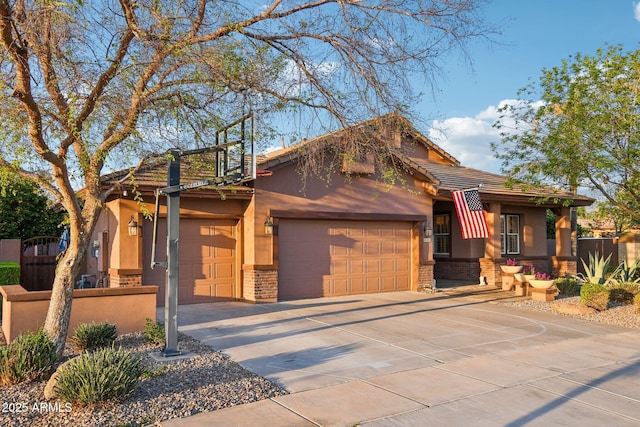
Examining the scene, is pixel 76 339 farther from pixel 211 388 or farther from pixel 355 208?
pixel 355 208

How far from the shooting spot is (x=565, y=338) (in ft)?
33.9

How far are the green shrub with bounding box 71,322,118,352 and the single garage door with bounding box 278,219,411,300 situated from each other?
6.31 metres

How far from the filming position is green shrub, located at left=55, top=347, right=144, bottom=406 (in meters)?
5.93

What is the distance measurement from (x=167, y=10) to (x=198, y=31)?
0.55 meters

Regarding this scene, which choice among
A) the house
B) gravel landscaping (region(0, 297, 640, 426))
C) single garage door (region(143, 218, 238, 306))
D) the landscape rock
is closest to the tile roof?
the house

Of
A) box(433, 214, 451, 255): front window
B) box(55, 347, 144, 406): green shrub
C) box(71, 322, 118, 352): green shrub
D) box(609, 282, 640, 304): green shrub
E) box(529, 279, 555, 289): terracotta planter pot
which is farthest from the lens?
box(433, 214, 451, 255): front window

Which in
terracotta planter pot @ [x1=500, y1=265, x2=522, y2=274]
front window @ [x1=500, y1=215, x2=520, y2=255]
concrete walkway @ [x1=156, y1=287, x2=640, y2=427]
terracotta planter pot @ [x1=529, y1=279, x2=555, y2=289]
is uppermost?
front window @ [x1=500, y1=215, x2=520, y2=255]

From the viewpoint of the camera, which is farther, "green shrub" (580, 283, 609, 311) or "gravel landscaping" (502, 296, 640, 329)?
"green shrub" (580, 283, 609, 311)

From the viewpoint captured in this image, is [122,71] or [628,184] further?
[628,184]

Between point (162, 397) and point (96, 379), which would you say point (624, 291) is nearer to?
point (162, 397)

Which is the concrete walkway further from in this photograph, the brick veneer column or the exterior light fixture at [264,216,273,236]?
the brick veneer column

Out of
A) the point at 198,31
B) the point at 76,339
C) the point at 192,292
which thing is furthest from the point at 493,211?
the point at 76,339

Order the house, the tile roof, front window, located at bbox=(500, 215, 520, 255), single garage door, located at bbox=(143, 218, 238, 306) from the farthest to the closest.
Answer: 1. front window, located at bbox=(500, 215, 520, 255)
2. the tile roof
3. single garage door, located at bbox=(143, 218, 238, 306)
4. the house

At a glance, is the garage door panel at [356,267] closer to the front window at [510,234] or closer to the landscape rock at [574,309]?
the landscape rock at [574,309]
